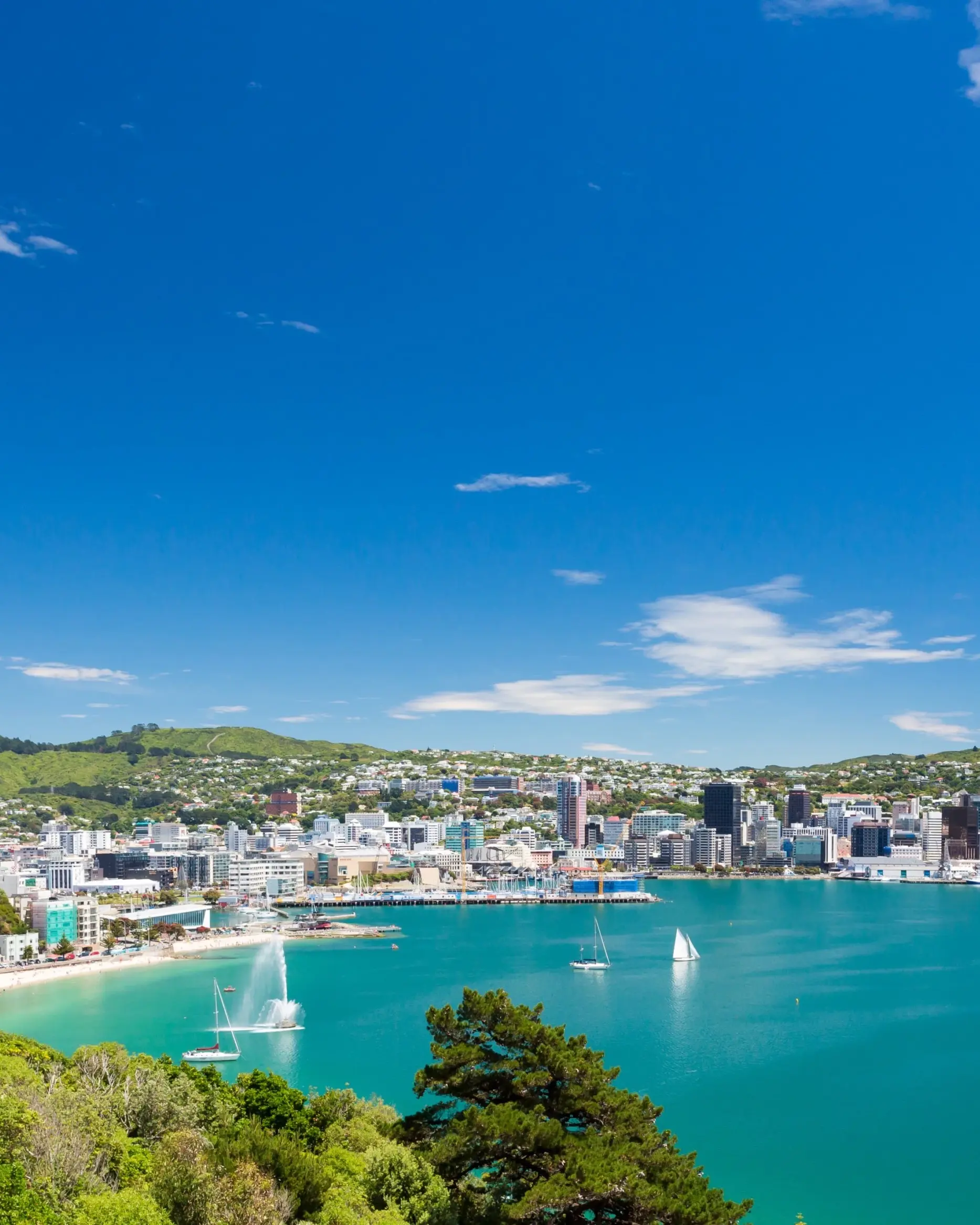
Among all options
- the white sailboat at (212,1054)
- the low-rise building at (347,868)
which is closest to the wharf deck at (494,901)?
Result: the low-rise building at (347,868)

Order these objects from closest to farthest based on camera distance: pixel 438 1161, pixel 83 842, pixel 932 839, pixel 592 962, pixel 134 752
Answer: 1. pixel 438 1161
2. pixel 592 962
3. pixel 83 842
4. pixel 932 839
5. pixel 134 752

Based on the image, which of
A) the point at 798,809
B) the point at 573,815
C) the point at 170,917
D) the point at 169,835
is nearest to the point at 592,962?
the point at 170,917

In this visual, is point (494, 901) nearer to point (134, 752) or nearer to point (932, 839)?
point (932, 839)

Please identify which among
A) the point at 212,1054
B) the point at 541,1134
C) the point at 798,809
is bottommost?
the point at 212,1054

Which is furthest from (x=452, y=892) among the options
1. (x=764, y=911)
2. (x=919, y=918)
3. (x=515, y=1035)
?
(x=515, y=1035)

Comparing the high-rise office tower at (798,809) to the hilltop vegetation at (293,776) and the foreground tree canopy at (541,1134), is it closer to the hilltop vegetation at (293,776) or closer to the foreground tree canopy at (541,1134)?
the hilltop vegetation at (293,776)

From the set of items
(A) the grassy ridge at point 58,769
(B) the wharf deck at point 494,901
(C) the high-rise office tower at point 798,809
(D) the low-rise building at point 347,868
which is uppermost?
(A) the grassy ridge at point 58,769

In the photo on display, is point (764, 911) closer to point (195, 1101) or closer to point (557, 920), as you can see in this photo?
point (557, 920)
